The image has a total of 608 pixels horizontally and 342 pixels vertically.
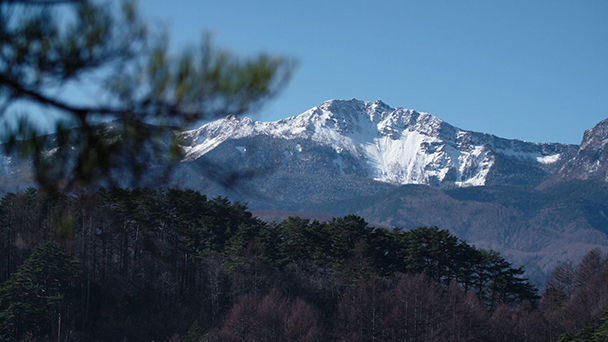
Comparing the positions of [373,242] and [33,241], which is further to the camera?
[373,242]

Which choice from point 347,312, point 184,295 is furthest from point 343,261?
point 184,295

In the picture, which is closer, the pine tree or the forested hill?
the pine tree

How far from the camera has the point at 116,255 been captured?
4559cm

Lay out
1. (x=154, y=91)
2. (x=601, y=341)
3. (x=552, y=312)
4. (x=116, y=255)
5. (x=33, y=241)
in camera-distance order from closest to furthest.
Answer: (x=154, y=91), (x=601, y=341), (x=33, y=241), (x=552, y=312), (x=116, y=255)

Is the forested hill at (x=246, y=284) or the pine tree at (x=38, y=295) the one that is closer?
the pine tree at (x=38, y=295)

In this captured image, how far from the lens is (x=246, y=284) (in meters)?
40.1

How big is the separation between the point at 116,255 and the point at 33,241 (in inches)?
443

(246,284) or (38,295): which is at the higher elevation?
(246,284)

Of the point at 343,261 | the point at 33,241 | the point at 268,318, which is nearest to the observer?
the point at 268,318

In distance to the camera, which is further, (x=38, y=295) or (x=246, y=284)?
(x=246, y=284)

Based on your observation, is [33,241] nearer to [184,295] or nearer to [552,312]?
[184,295]

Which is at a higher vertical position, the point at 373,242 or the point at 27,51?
the point at 27,51

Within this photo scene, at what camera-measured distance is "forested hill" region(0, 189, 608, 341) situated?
106 ft

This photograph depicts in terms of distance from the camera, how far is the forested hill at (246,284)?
106 ft
